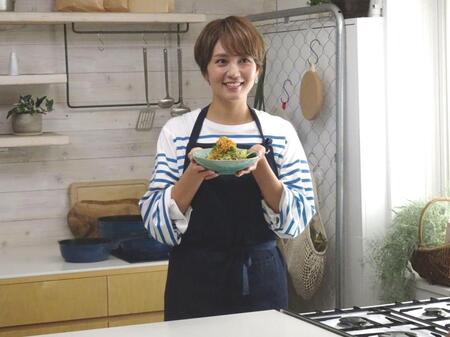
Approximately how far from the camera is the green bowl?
7.52 feet

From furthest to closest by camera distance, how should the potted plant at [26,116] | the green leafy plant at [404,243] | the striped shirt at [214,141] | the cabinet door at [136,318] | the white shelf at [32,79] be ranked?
1. the potted plant at [26,116]
2. the white shelf at [32,79]
3. the cabinet door at [136,318]
4. the green leafy plant at [404,243]
5. the striped shirt at [214,141]

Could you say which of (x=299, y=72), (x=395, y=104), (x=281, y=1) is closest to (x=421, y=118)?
(x=395, y=104)

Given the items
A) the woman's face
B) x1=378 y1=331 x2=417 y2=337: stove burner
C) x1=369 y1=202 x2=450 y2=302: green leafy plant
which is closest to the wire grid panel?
x1=369 y1=202 x2=450 y2=302: green leafy plant

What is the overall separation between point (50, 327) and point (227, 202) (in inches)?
50.9

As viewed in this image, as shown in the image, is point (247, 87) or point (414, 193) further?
point (414, 193)

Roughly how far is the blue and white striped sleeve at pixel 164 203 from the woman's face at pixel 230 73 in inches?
7.9

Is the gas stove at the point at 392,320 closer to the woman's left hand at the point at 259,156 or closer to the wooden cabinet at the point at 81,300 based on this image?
the woman's left hand at the point at 259,156

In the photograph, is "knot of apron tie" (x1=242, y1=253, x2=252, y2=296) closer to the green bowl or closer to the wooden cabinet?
the green bowl

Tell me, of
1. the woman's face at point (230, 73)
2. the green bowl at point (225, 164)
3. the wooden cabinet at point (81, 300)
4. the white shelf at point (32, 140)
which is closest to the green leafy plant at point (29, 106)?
the white shelf at point (32, 140)

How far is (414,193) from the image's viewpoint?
11.8ft

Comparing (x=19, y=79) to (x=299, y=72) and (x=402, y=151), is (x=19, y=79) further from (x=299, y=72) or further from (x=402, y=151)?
(x=402, y=151)

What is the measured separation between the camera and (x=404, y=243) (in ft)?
11.1

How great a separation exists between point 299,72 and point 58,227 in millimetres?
1265

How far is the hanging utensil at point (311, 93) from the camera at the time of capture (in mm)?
3645
